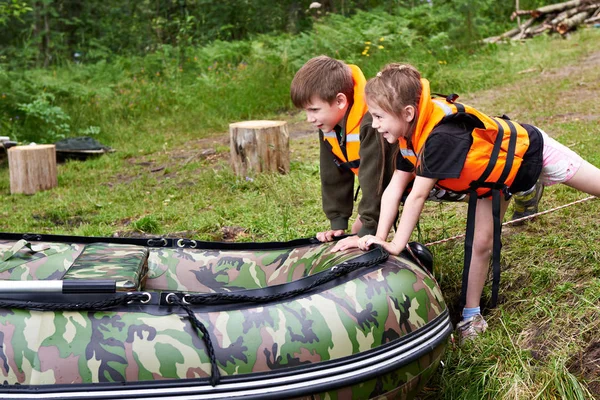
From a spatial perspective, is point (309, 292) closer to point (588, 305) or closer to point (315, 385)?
point (315, 385)

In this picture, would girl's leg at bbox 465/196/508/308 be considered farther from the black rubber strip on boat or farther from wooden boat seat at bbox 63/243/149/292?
wooden boat seat at bbox 63/243/149/292

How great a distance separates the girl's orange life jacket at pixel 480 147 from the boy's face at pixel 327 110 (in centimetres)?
44

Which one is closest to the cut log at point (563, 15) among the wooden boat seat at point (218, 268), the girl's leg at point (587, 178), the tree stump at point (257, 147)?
the tree stump at point (257, 147)

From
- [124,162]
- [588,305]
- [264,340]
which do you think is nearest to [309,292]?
[264,340]

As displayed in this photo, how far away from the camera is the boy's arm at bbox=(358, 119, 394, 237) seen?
3469mm

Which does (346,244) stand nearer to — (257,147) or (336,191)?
(336,191)

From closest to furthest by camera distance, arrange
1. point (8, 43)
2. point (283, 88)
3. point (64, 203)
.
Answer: point (64, 203) → point (283, 88) → point (8, 43)

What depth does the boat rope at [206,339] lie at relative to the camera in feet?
8.24

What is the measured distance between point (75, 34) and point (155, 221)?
1314cm

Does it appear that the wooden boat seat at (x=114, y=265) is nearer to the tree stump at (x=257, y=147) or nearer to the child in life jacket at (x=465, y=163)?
the child in life jacket at (x=465, y=163)

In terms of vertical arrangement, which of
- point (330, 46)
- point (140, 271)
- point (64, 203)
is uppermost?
point (330, 46)

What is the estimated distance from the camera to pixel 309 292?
2.79m

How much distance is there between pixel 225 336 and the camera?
2605 millimetres

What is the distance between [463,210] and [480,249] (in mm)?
1443
